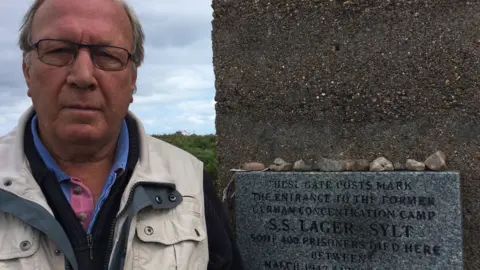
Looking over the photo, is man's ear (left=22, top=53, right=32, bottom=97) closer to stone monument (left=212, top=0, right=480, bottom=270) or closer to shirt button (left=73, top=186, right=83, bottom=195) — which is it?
shirt button (left=73, top=186, right=83, bottom=195)

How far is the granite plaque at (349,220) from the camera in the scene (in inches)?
86.9

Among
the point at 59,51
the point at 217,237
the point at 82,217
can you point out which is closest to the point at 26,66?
the point at 59,51

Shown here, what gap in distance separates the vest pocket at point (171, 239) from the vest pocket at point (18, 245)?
1.09 ft

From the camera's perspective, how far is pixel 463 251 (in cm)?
225

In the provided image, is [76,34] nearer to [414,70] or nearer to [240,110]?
[240,110]

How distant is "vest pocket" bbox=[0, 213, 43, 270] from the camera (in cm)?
145

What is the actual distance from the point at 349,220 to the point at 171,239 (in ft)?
3.59

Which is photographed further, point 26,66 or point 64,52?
point 26,66

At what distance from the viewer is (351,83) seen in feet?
8.30

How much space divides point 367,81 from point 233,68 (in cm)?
84

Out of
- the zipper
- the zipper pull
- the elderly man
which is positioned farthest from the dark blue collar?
the zipper pull

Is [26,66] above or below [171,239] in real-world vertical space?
above

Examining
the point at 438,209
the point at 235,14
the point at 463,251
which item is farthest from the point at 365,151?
the point at 235,14

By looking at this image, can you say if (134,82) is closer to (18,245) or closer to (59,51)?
(59,51)
